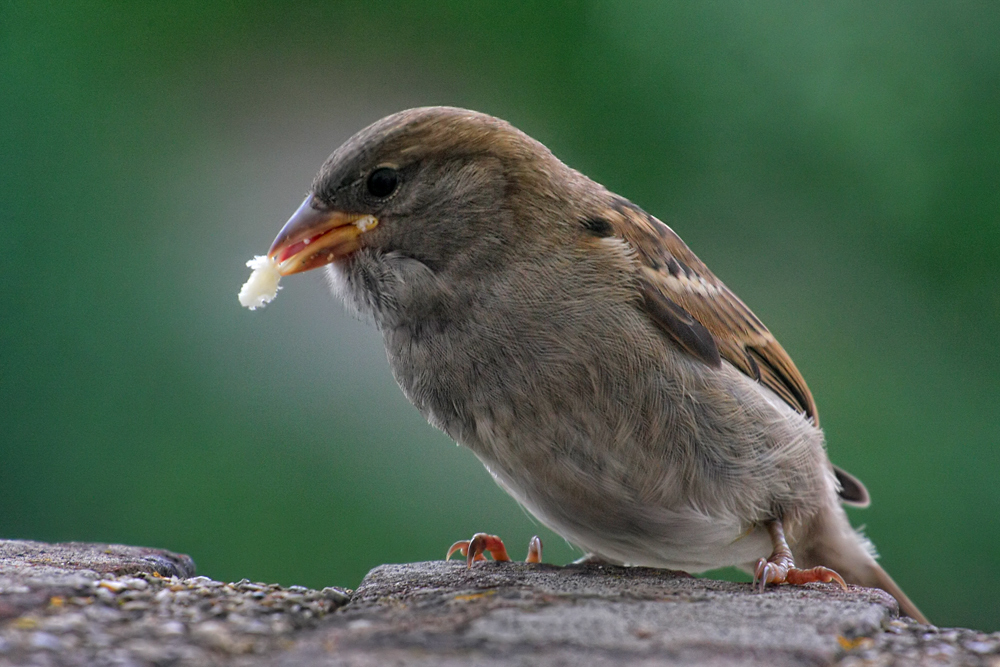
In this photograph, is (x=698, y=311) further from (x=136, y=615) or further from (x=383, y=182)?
(x=136, y=615)

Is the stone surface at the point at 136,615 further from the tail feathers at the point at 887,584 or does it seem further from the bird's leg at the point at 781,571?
the tail feathers at the point at 887,584

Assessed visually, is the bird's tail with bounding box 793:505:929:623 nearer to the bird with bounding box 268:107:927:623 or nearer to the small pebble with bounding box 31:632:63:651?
the bird with bounding box 268:107:927:623

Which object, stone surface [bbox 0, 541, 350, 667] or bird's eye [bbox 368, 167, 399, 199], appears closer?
stone surface [bbox 0, 541, 350, 667]

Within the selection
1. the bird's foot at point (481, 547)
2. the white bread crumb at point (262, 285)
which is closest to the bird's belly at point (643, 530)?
the bird's foot at point (481, 547)

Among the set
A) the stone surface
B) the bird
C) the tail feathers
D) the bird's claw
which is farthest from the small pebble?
the tail feathers

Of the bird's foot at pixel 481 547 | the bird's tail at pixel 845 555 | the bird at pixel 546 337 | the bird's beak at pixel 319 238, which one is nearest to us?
the bird at pixel 546 337

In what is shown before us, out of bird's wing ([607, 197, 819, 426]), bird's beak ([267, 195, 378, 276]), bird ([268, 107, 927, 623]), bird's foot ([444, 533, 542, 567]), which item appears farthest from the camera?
bird's foot ([444, 533, 542, 567])

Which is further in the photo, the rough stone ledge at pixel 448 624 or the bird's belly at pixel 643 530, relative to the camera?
the bird's belly at pixel 643 530
